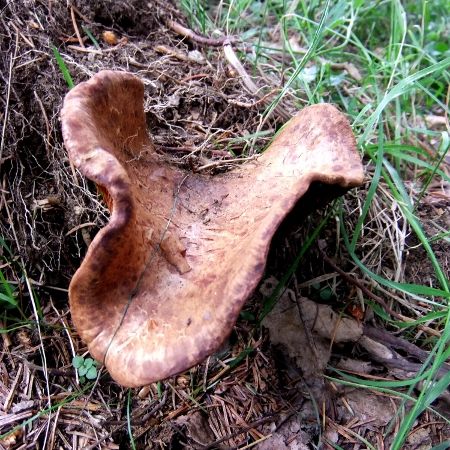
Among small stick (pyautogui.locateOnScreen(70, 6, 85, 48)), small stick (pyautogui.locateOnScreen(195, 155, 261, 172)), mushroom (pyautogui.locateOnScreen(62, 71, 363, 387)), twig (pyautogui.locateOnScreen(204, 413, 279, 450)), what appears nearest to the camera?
mushroom (pyautogui.locateOnScreen(62, 71, 363, 387))

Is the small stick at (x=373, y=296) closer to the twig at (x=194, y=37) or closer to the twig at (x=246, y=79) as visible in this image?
the twig at (x=246, y=79)

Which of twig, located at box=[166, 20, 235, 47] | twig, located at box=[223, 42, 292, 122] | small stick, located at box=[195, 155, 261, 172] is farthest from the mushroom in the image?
twig, located at box=[166, 20, 235, 47]

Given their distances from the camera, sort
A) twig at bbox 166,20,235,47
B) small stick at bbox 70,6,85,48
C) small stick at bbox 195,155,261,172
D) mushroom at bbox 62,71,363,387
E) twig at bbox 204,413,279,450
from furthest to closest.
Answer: twig at bbox 166,20,235,47 < small stick at bbox 70,6,85,48 < small stick at bbox 195,155,261,172 < twig at bbox 204,413,279,450 < mushroom at bbox 62,71,363,387

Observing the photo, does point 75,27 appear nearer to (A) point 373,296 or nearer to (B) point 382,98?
(B) point 382,98

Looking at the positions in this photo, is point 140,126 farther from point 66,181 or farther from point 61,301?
point 61,301

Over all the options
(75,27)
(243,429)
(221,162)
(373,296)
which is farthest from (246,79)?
(243,429)

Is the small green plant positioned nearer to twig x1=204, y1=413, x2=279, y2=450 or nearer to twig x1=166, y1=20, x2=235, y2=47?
twig x1=204, y1=413, x2=279, y2=450

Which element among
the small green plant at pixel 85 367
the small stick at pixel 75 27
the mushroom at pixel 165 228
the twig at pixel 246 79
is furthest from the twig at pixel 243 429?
the small stick at pixel 75 27
